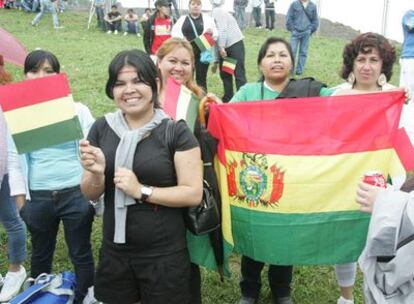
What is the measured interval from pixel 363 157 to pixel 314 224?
506 mm

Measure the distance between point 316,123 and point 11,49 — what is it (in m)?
2.02

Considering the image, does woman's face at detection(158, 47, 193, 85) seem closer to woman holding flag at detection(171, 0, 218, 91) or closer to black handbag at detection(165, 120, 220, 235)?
black handbag at detection(165, 120, 220, 235)

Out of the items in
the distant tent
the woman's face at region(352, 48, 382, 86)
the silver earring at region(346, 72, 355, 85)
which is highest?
the distant tent

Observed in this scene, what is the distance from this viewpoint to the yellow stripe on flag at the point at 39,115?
2.59m

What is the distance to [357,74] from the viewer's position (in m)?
3.45

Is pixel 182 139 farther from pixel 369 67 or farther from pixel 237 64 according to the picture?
pixel 237 64

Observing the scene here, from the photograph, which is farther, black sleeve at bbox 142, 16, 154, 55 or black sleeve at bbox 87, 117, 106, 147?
black sleeve at bbox 142, 16, 154, 55

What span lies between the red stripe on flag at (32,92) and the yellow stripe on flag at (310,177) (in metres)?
1.10

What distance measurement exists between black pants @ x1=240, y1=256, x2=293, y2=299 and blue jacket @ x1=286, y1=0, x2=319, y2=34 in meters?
9.77

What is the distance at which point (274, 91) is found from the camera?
3363 mm

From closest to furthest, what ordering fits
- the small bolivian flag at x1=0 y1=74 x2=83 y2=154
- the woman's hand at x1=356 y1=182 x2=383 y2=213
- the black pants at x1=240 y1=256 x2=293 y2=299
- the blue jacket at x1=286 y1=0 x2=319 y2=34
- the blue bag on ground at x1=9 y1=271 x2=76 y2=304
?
the woman's hand at x1=356 y1=182 x2=383 y2=213, the small bolivian flag at x1=0 y1=74 x2=83 y2=154, the blue bag on ground at x1=9 y1=271 x2=76 y2=304, the black pants at x1=240 y1=256 x2=293 y2=299, the blue jacket at x1=286 y1=0 x2=319 y2=34

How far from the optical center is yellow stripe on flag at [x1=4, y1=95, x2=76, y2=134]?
8.48ft

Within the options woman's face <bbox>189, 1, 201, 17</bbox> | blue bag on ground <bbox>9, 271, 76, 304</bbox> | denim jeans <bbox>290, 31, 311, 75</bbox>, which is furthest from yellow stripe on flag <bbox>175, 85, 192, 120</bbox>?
denim jeans <bbox>290, 31, 311, 75</bbox>

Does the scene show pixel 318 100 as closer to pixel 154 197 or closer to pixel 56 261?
pixel 154 197
